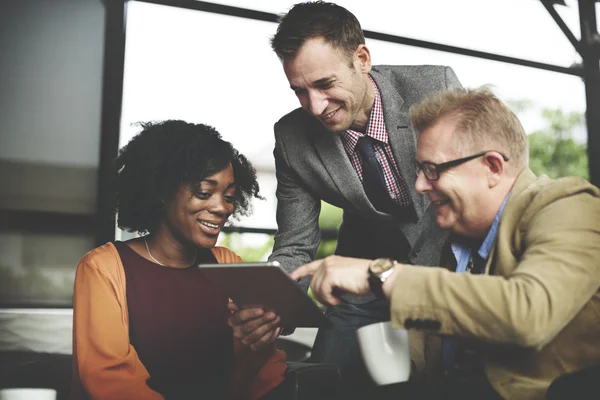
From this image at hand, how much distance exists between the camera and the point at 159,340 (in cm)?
186

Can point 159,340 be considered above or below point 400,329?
below

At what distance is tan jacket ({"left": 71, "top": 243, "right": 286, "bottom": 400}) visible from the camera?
61.4 inches

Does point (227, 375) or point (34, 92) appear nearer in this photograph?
point (227, 375)

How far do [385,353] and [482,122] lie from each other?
58 cm

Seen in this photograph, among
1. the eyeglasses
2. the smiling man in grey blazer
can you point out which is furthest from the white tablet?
the smiling man in grey blazer

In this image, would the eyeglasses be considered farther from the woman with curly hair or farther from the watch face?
the woman with curly hair

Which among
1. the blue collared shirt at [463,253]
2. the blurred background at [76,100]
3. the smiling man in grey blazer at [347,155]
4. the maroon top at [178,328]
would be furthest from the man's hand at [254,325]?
the blurred background at [76,100]

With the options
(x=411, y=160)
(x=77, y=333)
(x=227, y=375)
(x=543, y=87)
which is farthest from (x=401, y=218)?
(x=543, y=87)

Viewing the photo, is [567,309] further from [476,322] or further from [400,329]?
[400,329]

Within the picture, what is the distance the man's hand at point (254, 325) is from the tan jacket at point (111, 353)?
11 cm

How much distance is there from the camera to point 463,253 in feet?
5.06

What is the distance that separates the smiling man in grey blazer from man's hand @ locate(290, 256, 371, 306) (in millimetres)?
659

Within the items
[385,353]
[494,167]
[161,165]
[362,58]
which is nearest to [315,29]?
[362,58]

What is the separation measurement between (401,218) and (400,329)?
966 millimetres
